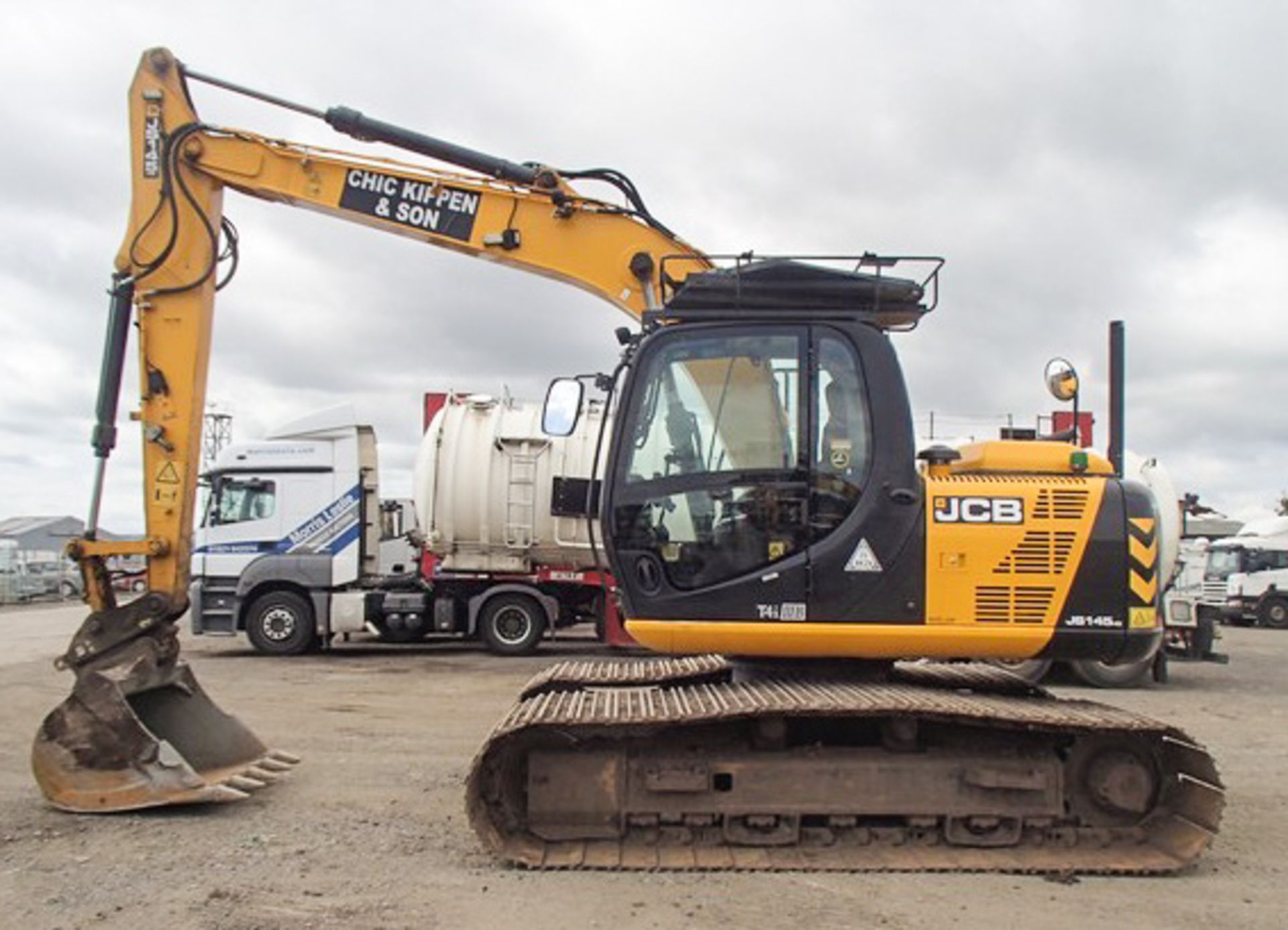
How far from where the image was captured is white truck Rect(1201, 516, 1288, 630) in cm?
2866

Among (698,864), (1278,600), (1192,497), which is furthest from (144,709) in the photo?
(1278,600)

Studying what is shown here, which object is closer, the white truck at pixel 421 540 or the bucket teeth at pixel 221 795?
the bucket teeth at pixel 221 795

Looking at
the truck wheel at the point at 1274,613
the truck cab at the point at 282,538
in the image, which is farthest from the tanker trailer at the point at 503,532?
the truck wheel at the point at 1274,613

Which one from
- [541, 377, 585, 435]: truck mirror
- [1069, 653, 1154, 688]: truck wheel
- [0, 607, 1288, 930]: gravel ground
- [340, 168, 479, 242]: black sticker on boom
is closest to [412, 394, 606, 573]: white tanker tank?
[1069, 653, 1154, 688]: truck wheel

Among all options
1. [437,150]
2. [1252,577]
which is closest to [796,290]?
[437,150]

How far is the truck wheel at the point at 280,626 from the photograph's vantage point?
1628 centimetres

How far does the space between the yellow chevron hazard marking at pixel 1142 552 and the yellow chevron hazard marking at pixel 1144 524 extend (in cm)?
6

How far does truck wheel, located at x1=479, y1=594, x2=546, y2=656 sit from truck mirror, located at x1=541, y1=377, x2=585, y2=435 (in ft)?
35.3

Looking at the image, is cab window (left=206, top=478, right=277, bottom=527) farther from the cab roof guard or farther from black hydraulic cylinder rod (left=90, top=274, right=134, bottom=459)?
the cab roof guard

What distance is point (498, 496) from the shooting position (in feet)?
52.7

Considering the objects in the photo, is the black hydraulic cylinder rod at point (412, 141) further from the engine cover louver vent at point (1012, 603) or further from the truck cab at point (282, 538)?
the truck cab at point (282, 538)

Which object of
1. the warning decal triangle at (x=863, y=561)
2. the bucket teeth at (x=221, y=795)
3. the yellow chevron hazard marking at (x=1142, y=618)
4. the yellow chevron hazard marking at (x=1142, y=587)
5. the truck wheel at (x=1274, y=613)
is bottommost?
the truck wheel at (x=1274, y=613)

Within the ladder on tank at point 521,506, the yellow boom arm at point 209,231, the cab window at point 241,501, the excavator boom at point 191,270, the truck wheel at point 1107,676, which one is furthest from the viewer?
the cab window at point 241,501

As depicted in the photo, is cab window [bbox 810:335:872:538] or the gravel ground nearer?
the gravel ground
